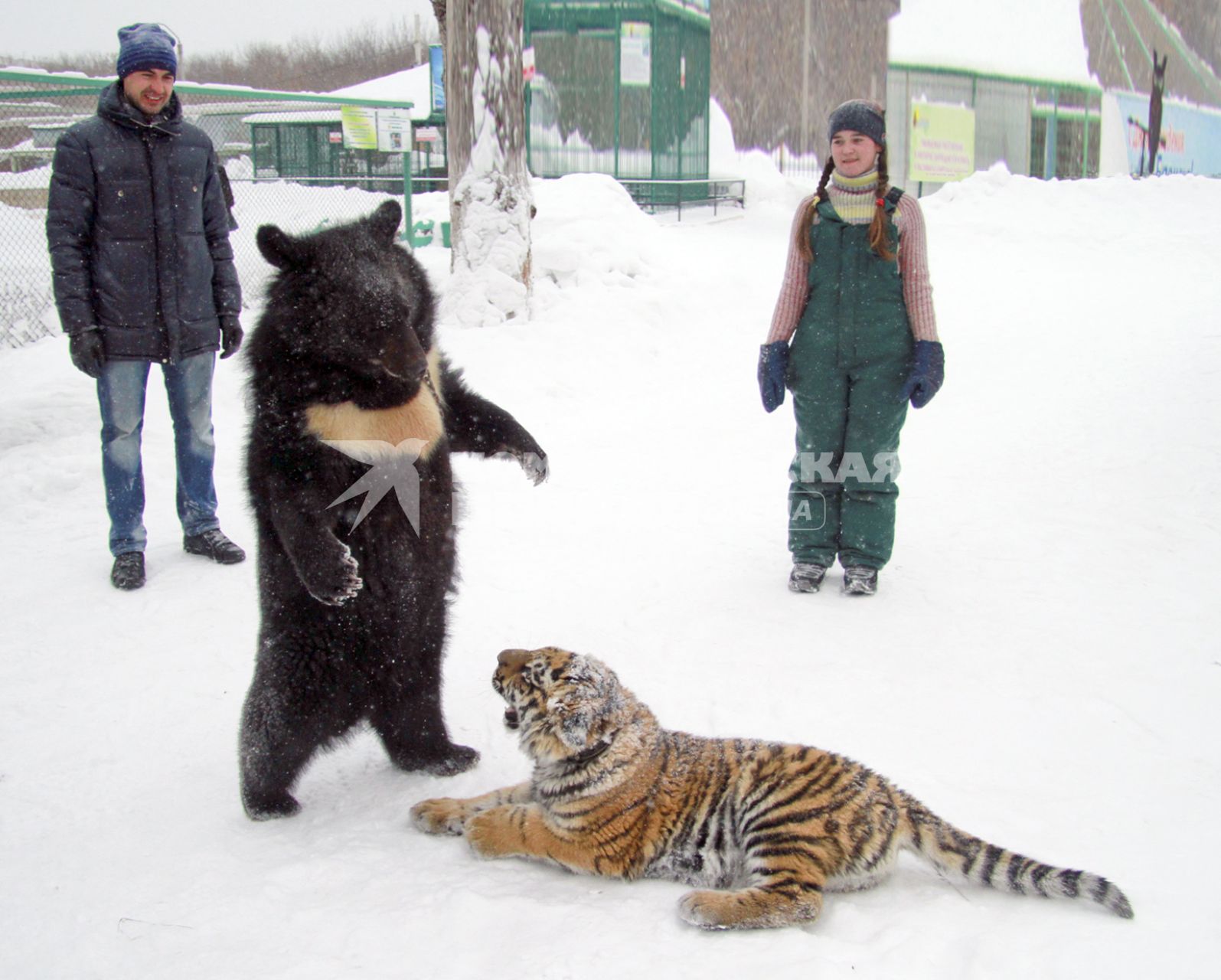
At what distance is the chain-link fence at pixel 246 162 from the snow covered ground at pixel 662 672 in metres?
1.25

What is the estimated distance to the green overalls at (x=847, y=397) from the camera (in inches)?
183

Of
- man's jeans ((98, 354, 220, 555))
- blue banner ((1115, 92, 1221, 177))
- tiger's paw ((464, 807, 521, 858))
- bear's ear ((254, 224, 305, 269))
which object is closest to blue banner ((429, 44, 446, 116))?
man's jeans ((98, 354, 220, 555))

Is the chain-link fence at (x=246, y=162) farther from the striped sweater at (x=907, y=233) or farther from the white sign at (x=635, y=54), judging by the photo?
the white sign at (x=635, y=54)

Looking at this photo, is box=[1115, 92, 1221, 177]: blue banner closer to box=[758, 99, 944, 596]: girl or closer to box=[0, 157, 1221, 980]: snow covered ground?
box=[0, 157, 1221, 980]: snow covered ground

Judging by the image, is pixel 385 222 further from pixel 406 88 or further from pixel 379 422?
pixel 406 88

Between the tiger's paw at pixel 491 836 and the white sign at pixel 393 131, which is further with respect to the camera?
the white sign at pixel 393 131

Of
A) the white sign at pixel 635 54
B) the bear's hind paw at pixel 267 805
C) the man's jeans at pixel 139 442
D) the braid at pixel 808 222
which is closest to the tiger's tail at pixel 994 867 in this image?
the bear's hind paw at pixel 267 805

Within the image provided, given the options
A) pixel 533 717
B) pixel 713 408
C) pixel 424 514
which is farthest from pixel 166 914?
pixel 713 408

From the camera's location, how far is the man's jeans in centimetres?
491

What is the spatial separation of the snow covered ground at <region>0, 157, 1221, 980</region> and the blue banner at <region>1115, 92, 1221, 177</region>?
2561cm

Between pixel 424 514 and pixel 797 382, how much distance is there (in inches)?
98.9

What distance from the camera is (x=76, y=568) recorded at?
5.15 meters

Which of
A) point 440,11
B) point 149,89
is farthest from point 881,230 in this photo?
point 440,11

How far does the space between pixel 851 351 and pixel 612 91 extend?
47.9 ft
